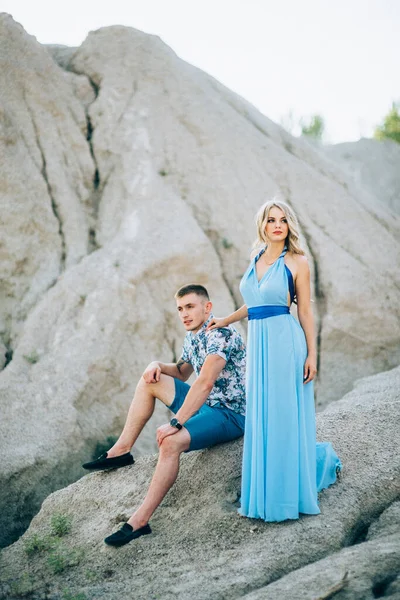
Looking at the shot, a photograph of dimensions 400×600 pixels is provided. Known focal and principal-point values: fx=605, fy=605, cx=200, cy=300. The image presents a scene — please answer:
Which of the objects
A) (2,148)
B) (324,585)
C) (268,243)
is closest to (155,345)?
(2,148)

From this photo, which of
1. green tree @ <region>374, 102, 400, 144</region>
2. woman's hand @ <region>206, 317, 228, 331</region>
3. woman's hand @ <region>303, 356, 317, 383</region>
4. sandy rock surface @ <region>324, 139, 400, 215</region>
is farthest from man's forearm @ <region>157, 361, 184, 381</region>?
green tree @ <region>374, 102, 400, 144</region>

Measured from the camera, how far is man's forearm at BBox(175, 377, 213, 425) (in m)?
4.18

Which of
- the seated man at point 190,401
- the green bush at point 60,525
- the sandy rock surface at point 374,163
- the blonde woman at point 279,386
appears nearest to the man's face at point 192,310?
the seated man at point 190,401

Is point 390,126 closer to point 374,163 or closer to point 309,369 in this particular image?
point 374,163

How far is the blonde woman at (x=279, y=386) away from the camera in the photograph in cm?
396

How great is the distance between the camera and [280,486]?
156 inches

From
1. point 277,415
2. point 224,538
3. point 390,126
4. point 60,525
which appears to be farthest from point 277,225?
point 390,126

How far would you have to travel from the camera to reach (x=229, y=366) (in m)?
4.55

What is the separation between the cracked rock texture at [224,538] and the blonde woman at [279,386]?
179 millimetres

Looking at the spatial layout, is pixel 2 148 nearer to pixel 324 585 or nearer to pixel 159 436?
pixel 159 436

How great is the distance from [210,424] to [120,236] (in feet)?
16.0

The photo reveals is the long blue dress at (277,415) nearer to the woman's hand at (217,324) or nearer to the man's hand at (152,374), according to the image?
the woman's hand at (217,324)

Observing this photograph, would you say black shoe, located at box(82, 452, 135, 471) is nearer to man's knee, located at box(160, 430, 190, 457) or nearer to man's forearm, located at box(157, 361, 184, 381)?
man's forearm, located at box(157, 361, 184, 381)

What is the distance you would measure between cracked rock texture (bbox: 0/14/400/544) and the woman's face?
375cm
